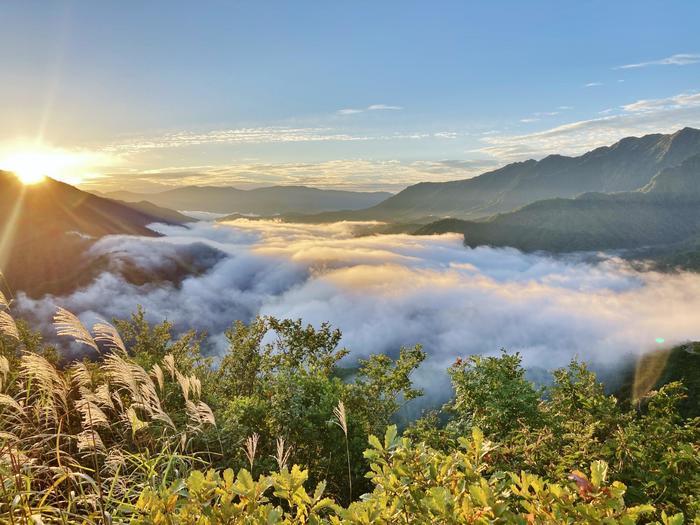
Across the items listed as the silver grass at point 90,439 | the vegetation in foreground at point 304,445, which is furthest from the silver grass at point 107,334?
the silver grass at point 90,439

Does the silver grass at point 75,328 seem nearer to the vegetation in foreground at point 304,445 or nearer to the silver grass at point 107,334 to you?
the vegetation in foreground at point 304,445

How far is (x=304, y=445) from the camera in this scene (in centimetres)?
1593

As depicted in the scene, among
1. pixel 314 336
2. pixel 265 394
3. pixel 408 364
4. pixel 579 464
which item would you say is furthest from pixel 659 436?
pixel 314 336

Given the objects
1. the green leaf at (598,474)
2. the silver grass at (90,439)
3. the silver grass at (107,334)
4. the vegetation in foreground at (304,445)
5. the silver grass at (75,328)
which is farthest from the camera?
the silver grass at (107,334)

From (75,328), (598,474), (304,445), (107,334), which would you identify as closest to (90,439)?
(75,328)

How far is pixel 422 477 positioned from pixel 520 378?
51.5ft

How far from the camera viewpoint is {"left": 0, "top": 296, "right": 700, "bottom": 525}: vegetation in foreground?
341 centimetres

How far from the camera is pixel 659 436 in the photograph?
9.35 m

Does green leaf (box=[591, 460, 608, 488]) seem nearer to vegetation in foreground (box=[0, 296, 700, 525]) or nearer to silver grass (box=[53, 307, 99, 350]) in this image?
vegetation in foreground (box=[0, 296, 700, 525])

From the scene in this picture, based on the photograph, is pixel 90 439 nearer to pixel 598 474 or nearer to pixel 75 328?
pixel 75 328

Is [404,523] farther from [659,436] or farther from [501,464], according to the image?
[659,436]

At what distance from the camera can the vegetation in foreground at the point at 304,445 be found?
11.2 ft

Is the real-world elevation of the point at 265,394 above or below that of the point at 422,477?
below

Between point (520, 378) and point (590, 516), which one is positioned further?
point (520, 378)
